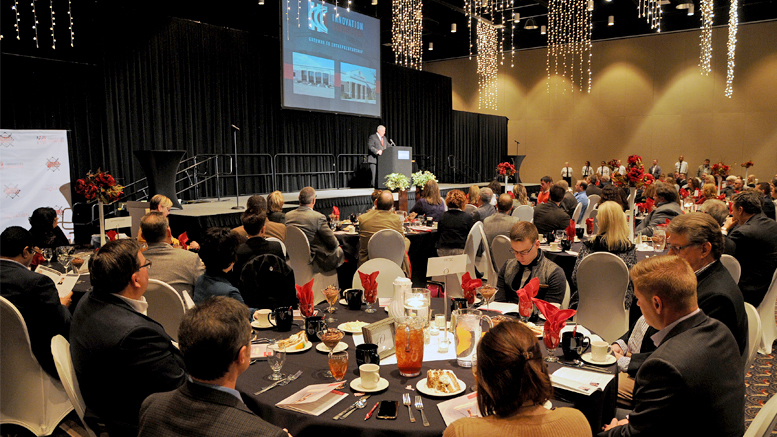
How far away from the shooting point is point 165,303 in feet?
10.0

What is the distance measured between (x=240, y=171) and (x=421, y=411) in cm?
1069

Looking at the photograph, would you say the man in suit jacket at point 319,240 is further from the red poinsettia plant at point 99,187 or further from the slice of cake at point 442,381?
the slice of cake at point 442,381

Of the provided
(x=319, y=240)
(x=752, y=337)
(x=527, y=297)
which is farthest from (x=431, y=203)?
(x=752, y=337)

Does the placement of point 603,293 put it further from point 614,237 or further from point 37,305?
point 37,305

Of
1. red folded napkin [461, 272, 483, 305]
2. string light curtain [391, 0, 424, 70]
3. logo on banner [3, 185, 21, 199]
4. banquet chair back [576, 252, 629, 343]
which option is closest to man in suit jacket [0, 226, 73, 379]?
red folded napkin [461, 272, 483, 305]

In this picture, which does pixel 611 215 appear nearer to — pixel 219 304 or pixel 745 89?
pixel 219 304

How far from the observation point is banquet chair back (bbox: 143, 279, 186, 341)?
9.97 feet

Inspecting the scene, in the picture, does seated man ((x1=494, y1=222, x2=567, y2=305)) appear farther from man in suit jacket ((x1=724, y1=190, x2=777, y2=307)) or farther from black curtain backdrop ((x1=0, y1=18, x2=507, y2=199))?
black curtain backdrop ((x1=0, y1=18, x2=507, y2=199))

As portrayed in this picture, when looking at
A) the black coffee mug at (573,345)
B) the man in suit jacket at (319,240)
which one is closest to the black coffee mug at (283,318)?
the black coffee mug at (573,345)

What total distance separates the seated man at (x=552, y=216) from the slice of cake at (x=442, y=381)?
4.55m

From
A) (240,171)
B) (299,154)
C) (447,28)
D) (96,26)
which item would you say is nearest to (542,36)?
(447,28)

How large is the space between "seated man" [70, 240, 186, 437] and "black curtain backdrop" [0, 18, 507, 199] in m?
7.85

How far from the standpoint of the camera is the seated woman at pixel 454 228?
585 cm

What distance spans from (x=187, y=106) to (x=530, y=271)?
930 centimetres
